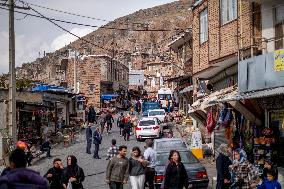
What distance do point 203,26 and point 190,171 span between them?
1199 cm

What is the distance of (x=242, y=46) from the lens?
61.6 ft

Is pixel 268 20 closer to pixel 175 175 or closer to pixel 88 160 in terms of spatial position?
pixel 175 175

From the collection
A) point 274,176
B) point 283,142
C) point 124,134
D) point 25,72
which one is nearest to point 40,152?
point 124,134

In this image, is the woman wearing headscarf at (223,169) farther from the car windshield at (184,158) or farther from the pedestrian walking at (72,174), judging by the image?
the pedestrian walking at (72,174)

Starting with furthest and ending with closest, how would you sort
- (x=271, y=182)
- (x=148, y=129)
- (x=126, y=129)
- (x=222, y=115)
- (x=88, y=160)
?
1. (x=126, y=129)
2. (x=148, y=129)
3. (x=88, y=160)
4. (x=222, y=115)
5. (x=271, y=182)

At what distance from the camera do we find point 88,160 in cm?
2588

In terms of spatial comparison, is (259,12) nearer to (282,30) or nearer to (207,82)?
(282,30)

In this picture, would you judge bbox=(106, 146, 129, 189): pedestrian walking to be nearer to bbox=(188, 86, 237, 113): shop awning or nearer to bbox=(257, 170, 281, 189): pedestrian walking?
bbox=(257, 170, 281, 189): pedestrian walking

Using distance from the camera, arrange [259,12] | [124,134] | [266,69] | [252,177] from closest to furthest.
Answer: [252,177]
[266,69]
[259,12]
[124,134]

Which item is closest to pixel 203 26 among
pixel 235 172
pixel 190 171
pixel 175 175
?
pixel 190 171

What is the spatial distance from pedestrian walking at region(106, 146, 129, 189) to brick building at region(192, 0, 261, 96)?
6.94m

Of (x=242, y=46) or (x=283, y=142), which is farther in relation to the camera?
(x=242, y=46)

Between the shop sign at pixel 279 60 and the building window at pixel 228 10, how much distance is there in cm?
607

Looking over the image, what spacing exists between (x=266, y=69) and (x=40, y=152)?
16181mm
